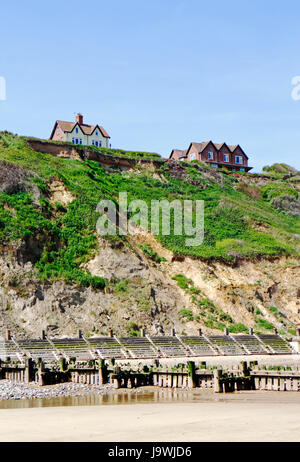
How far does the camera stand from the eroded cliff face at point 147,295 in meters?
48.4

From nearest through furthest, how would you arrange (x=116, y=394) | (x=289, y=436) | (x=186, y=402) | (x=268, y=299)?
1. (x=289, y=436)
2. (x=186, y=402)
3. (x=116, y=394)
4. (x=268, y=299)

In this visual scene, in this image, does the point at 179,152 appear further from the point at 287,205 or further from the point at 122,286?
the point at 122,286

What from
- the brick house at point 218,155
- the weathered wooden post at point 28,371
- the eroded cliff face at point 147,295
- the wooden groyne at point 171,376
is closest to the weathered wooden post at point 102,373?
the wooden groyne at point 171,376

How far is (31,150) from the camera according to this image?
238 feet

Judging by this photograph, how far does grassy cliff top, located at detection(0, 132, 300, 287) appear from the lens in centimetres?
5584

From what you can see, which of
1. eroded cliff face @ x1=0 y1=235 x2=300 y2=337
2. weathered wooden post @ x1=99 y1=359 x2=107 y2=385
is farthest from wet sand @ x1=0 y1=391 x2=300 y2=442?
eroded cliff face @ x1=0 y1=235 x2=300 y2=337

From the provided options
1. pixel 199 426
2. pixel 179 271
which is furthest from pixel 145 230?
pixel 199 426

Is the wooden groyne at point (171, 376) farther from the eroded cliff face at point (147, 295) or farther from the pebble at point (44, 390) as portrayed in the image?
the eroded cliff face at point (147, 295)

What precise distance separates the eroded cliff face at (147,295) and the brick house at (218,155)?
132ft

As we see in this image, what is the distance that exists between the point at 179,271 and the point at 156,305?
9.92 m

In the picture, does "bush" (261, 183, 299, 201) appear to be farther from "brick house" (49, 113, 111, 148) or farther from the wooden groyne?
the wooden groyne

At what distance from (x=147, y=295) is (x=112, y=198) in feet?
65.2

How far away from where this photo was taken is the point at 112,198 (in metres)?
71.2

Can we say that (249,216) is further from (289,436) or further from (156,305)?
(289,436)
